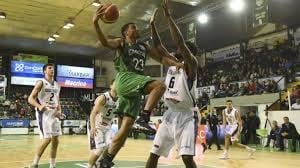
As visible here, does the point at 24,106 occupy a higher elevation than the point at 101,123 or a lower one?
higher

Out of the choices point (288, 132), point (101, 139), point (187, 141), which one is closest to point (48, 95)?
point (101, 139)

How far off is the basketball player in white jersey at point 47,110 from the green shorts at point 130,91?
2386 millimetres

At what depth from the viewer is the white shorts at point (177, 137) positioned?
4504 millimetres

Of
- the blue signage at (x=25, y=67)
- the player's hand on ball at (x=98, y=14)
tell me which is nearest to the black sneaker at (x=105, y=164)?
the player's hand on ball at (x=98, y=14)

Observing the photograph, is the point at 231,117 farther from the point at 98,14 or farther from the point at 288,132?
the point at 98,14

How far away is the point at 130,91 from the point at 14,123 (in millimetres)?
22571

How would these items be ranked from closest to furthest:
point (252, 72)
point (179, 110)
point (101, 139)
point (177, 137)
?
point (177, 137) < point (179, 110) < point (101, 139) < point (252, 72)

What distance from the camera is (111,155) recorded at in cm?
432

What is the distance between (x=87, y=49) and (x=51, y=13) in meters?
9.00

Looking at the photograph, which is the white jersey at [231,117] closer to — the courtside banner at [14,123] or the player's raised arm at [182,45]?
the player's raised arm at [182,45]

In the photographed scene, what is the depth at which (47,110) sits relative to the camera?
262 inches

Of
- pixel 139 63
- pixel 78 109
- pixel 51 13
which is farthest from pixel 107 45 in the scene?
pixel 78 109

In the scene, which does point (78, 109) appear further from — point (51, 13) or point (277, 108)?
point (277, 108)

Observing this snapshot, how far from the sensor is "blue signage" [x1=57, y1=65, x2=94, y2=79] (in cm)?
2895
